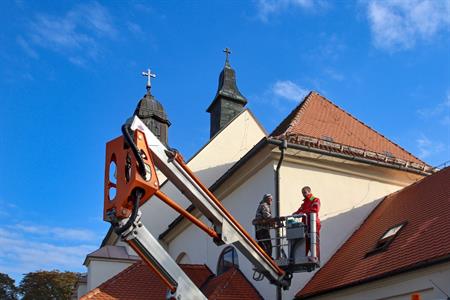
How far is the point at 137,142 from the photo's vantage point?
7180 millimetres

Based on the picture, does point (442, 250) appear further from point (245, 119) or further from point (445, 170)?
point (245, 119)

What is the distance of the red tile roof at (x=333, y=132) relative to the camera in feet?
48.1

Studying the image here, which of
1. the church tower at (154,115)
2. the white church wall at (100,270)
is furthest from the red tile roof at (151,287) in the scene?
the church tower at (154,115)

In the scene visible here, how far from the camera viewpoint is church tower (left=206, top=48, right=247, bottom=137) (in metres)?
28.1

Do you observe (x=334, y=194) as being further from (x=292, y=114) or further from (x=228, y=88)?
(x=228, y=88)

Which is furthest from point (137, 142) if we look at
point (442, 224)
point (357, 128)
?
point (357, 128)

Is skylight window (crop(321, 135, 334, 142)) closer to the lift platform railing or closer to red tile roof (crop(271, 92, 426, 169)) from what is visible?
red tile roof (crop(271, 92, 426, 169))

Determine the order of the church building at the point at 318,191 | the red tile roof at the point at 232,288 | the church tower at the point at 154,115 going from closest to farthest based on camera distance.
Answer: the church building at the point at 318,191 → the red tile roof at the point at 232,288 → the church tower at the point at 154,115

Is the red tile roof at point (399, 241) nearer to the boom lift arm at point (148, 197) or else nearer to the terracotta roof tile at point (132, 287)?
the boom lift arm at point (148, 197)

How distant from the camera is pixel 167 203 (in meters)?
7.61

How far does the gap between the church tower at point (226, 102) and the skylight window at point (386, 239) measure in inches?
636

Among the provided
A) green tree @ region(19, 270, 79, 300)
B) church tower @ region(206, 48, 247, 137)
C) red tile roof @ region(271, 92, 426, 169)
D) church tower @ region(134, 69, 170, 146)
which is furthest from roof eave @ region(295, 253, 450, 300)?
green tree @ region(19, 270, 79, 300)

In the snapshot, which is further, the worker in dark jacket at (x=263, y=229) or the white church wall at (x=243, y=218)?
the white church wall at (x=243, y=218)

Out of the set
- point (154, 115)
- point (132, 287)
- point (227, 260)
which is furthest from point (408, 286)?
point (154, 115)
